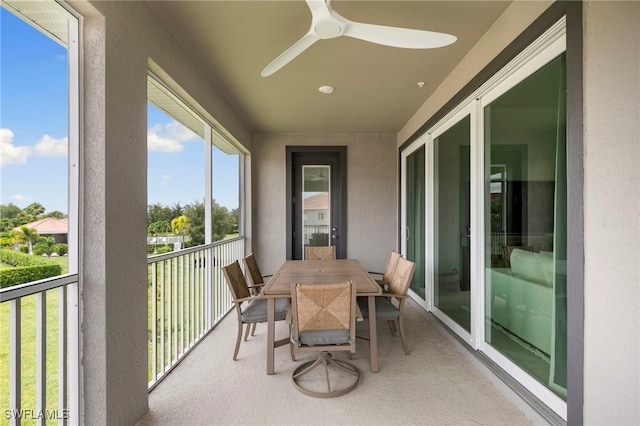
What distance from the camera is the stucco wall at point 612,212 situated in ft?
4.01

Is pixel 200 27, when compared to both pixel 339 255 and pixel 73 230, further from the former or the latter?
pixel 339 255

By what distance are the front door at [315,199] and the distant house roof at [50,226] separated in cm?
371

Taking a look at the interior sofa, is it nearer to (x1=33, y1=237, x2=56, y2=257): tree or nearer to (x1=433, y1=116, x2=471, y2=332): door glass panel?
(x1=433, y1=116, x2=471, y2=332): door glass panel

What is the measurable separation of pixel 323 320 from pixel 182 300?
1.48 m

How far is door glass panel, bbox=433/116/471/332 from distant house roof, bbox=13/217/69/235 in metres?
2.92

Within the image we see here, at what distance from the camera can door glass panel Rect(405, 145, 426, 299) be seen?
3.96 metres

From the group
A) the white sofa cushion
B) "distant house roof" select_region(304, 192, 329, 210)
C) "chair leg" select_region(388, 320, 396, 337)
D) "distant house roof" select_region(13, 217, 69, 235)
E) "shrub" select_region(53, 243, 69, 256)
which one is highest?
"distant house roof" select_region(304, 192, 329, 210)

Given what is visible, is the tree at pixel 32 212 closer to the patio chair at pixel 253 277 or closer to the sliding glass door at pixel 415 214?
the patio chair at pixel 253 277

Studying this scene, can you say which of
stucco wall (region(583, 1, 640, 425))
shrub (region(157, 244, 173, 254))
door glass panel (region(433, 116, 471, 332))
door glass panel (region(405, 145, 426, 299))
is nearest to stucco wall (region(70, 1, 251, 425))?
shrub (region(157, 244, 173, 254))

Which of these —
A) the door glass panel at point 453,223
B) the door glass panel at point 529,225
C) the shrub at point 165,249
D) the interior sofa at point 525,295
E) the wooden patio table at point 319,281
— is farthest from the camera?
the door glass panel at point 453,223

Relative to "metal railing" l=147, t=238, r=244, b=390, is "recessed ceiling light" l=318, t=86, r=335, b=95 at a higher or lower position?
higher

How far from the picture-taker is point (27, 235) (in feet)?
4.34

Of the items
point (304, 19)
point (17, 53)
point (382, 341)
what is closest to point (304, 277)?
point (382, 341)

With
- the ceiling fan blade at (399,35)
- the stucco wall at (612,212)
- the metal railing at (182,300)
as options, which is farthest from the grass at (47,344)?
the stucco wall at (612,212)
